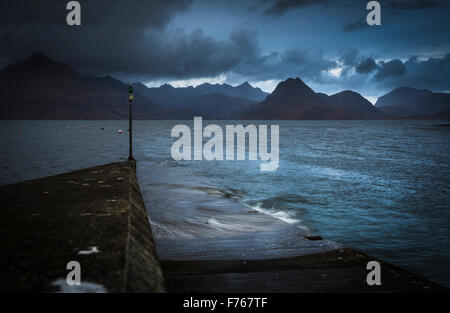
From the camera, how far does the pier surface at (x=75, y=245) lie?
3.64m

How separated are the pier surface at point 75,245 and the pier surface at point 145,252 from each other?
0.01 meters

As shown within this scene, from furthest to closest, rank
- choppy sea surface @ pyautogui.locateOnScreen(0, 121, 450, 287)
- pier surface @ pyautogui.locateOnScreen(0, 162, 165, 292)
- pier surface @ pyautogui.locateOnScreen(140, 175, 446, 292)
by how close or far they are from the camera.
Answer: choppy sea surface @ pyautogui.locateOnScreen(0, 121, 450, 287) < pier surface @ pyautogui.locateOnScreen(140, 175, 446, 292) < pier surface @ pyautogui.locateOnScreen(0, 162, 165, 292)

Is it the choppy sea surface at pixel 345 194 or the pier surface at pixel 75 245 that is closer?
the pier surface at pixel 75 245

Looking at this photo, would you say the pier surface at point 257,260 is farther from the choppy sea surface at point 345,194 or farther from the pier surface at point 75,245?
the choppy sea surface at point 345,194

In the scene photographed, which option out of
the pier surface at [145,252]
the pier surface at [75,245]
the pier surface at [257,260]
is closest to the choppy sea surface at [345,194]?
the pier surface at [257,260]

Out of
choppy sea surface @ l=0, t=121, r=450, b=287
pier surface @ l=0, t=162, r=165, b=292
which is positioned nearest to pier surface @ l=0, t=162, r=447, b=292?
pier surface @ l=0, t=162, r=165, b=292

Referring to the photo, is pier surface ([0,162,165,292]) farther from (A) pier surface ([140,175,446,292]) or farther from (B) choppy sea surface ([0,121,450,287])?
(B) choppy sea surface ([0,121,450,287])

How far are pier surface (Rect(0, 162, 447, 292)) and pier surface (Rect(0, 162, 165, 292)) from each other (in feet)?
0.04

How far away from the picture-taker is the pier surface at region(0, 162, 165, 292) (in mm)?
3643

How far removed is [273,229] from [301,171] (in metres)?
17.8

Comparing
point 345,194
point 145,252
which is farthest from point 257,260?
point 345,194

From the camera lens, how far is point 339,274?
604cm
